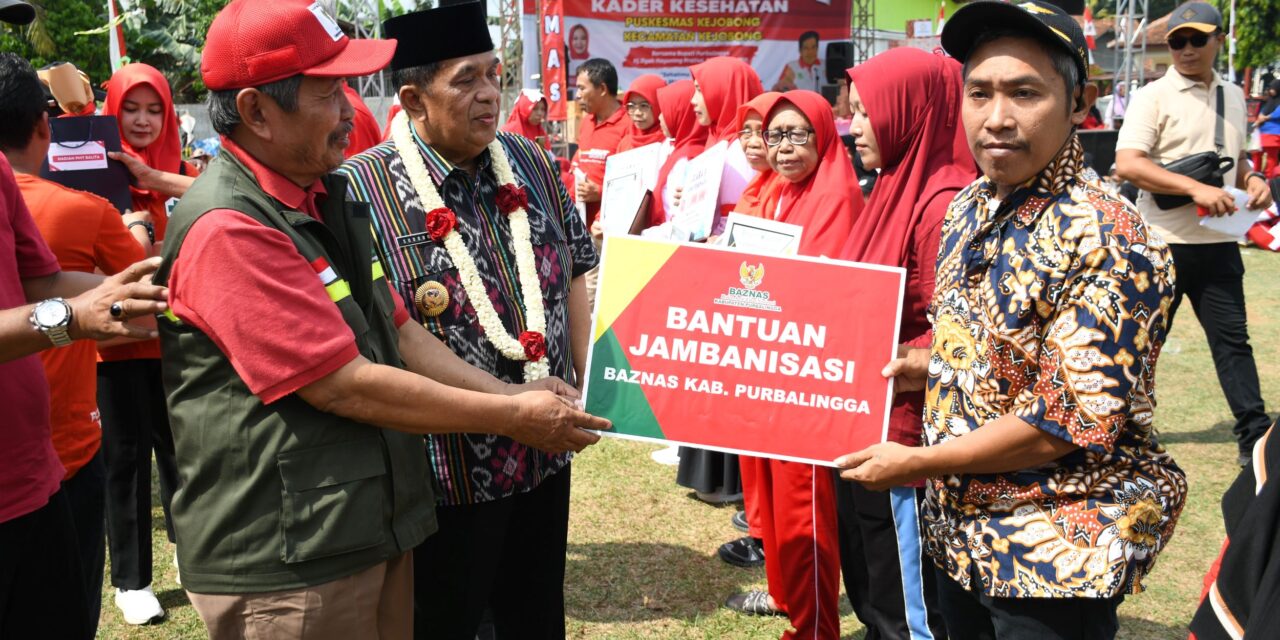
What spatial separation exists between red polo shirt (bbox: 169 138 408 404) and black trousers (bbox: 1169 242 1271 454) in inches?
208

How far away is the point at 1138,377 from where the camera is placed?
6.25 feet

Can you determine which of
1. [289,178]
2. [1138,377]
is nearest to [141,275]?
[289,178]

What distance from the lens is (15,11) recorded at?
266 cm

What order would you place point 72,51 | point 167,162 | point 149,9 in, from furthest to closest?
point 149,9, point 72,51, point 167,162

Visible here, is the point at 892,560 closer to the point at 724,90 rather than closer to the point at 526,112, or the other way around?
the point at 724,90

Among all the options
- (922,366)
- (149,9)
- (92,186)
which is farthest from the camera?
(149,9)

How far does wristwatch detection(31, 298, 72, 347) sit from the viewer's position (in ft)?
7.08

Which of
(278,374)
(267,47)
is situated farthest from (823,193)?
(278,374)

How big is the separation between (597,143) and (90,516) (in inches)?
237

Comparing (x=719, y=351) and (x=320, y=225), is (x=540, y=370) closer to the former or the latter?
(x=719, y=351)

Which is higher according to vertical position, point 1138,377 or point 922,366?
point 1138,377

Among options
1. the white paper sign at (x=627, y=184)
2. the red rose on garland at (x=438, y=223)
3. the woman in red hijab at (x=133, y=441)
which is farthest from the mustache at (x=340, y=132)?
the white paper sign at (x=627, y=184)

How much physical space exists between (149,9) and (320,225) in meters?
36.3

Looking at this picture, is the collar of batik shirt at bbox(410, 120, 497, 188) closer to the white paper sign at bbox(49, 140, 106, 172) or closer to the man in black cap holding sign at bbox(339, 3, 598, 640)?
the man in black cap holding sign at bbox(339, 3, 598, 640)
